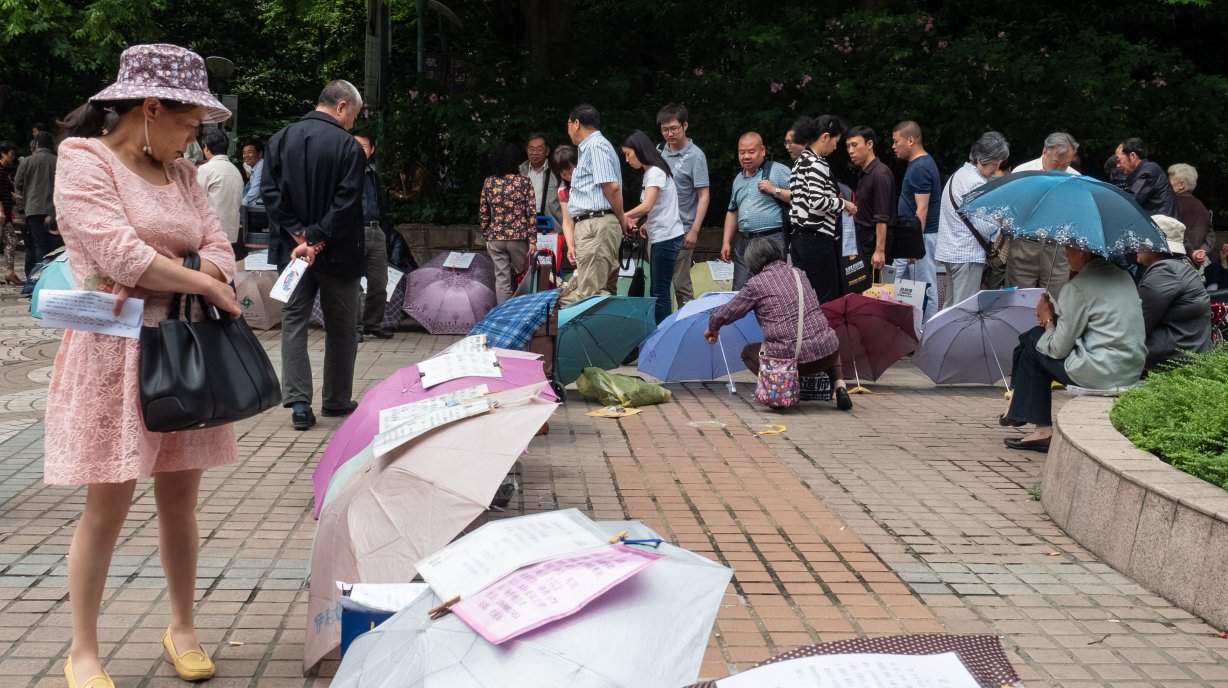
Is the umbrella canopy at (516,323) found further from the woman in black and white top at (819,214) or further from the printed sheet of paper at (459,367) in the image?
the woman in black and white top at (819,214)

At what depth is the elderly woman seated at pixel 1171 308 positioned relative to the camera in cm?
706

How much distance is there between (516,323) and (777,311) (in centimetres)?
197

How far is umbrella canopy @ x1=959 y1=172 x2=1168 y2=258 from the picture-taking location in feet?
21.7

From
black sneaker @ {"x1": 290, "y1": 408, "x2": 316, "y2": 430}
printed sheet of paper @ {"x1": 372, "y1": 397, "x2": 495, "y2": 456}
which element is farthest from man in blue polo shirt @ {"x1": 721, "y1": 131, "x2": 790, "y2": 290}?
printed sheet of paper @ {"x1": 372, "y1": 397, "x2": 495, "y2": 456}

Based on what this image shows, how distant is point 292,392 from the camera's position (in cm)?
772

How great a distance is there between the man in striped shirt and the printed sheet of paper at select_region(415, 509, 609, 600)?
6905mm

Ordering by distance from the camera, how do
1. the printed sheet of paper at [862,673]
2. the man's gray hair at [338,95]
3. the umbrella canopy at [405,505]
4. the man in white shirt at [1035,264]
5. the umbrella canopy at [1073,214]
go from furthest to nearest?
1. the man in white shirt at [1035,264]
2. the man's gray hair at [338,95]
3. the umbrella canopy at [1073,214]
4. the umbrella canopy at [405,505]
5. the printed sheet of paper at [862,673]

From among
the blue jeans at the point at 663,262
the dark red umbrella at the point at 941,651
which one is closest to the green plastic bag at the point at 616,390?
the blue jeans at the point at 663,262

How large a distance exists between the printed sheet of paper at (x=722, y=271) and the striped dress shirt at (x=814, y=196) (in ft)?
6.40

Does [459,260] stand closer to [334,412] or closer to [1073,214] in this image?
[334,412]

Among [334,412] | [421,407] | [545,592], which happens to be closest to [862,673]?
[545,592]

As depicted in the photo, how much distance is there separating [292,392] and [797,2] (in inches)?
420

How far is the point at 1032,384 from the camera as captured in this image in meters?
7.28

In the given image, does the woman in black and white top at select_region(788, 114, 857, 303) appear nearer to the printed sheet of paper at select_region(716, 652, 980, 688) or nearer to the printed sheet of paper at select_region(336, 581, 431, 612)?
the printed sheet of paper at select_region(336, 581, 431, 612)
